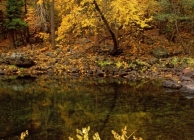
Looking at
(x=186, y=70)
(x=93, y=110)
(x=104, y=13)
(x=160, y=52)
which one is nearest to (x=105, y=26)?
(x=104, y=13)

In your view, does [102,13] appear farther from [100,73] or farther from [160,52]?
[160,52]

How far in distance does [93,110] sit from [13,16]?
18727 millimetres

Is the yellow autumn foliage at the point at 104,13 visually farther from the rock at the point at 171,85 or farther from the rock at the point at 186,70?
the rock at the point at 171,85

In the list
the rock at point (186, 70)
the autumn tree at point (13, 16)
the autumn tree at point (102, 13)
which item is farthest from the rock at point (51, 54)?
the rock at point (186, 70)

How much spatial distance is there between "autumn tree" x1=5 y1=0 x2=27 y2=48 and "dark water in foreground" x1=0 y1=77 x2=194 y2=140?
1021cm

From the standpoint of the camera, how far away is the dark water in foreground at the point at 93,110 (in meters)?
11.0

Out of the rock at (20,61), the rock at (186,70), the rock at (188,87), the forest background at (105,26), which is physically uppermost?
the forest background at (105,26)

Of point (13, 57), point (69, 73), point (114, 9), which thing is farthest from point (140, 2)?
point (13, 57)

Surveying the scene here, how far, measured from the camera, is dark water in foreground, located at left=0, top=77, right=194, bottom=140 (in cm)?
1098

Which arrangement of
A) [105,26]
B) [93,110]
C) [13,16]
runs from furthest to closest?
1. [13,16]
2. [105,26]
3. [93,110]

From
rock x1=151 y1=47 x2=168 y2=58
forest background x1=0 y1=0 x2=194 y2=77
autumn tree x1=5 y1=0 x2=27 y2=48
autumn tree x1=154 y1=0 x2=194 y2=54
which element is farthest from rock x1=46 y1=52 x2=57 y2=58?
autumn tree x1=154 y1=0 x2=194 y2=54

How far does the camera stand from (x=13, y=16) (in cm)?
2952

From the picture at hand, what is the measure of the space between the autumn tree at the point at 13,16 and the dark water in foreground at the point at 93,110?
1021 cm

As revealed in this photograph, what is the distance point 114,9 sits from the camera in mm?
23031
